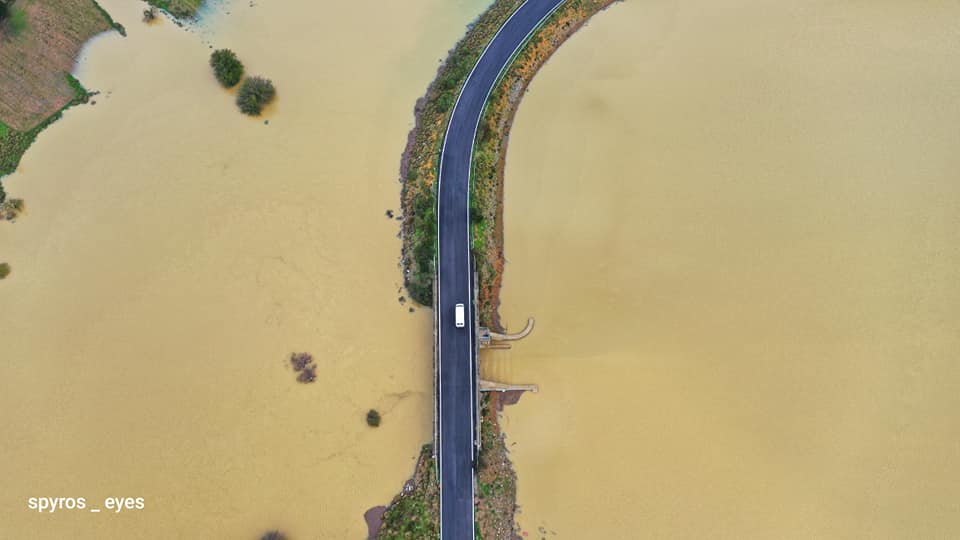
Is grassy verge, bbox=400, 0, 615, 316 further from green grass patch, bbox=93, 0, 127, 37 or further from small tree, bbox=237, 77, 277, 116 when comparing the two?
green grass patch, bbox=93, 0, 127, 37

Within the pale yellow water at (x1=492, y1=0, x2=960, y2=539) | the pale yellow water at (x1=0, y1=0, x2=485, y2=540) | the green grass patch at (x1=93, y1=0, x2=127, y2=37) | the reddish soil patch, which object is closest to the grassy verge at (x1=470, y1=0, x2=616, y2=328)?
the pale yellow water at (x1=492, y1=0, x2=960, y2=539)

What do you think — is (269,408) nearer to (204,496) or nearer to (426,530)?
(204,496)

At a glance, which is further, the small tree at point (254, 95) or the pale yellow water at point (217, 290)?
the small tree at point (254, 95)

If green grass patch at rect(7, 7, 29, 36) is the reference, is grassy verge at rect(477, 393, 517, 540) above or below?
below

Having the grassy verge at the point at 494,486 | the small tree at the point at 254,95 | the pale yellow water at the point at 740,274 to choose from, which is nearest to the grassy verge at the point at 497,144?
the pale yellow water at the point at 740,274

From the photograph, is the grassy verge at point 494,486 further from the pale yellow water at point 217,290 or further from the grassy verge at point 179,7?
the grassy verge at point 179,7

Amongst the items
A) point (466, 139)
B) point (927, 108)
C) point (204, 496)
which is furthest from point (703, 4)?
point (204, 496)
